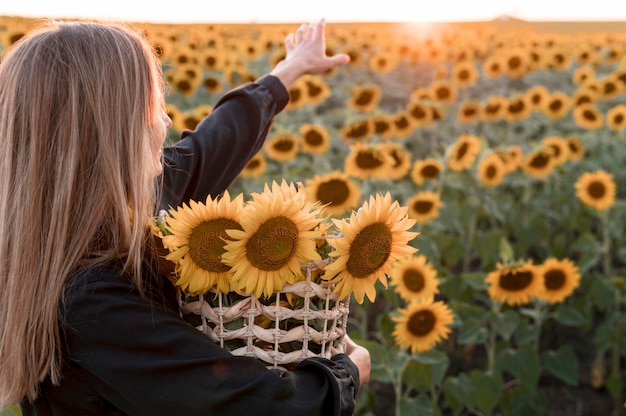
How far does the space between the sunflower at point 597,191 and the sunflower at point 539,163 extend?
231mm

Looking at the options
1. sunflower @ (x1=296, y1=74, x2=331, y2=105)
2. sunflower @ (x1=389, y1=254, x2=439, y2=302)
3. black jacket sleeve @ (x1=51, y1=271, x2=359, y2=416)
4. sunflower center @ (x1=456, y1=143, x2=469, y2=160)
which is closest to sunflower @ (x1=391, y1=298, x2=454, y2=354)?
sunflower @ (x1=389, y1=254, x2=439, y2=302)

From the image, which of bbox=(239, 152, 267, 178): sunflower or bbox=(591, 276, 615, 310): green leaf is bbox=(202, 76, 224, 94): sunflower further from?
Result: bbox=(591, 276, 615, 310): green leaf

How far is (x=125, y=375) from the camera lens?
1320 mm

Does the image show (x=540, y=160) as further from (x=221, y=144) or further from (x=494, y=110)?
(x=221, y=144)

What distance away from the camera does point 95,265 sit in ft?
4.54

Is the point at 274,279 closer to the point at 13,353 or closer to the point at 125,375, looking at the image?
the point at 125,375

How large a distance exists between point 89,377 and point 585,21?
3701 cm

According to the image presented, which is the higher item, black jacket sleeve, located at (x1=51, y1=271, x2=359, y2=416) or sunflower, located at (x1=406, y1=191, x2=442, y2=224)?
black jacket sleeve, located at (x1=51, y1=271, x2=359, y2=416)

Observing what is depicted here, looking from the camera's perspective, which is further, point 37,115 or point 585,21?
point 585,21

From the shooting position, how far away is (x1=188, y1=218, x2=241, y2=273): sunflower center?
138 centimetres

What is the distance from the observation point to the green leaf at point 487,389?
3.17 metres

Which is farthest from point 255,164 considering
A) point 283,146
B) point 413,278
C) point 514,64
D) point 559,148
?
point 514,64

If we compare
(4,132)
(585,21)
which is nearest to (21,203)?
(4,132)

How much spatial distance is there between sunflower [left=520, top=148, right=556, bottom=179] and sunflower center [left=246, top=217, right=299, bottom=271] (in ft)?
11.0
